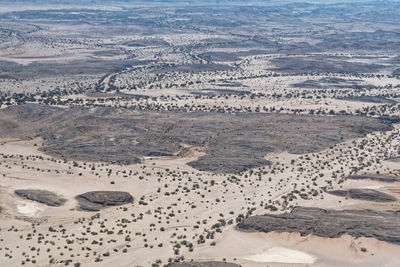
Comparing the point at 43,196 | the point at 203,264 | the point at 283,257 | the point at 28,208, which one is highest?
the point at 203,264

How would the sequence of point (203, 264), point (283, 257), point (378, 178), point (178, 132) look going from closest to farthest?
point (203, 264) → point (283, 257) → point (378, 178) → point (178, 132)

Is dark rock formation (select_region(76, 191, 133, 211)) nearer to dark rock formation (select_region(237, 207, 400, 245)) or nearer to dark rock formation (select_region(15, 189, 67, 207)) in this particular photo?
dark rock formation (select_region(15, 189, 67, 207))

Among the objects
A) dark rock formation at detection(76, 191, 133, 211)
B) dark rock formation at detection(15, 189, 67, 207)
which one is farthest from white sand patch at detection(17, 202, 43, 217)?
dark rock formation at detection(76, 191, 133, 211)

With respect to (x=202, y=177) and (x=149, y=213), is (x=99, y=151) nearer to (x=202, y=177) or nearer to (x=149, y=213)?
(x=202, y=177)

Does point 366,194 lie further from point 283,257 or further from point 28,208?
point 28,208

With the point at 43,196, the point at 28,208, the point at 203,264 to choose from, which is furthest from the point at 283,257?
the point at 43,196

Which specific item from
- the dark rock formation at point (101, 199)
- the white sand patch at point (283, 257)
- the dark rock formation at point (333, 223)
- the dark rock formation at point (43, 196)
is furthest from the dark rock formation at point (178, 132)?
the white sand patch at point (283, 257)

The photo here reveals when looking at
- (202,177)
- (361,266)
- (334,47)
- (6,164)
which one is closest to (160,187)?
(202,177)

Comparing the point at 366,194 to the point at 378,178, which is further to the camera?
the point at 378,178
